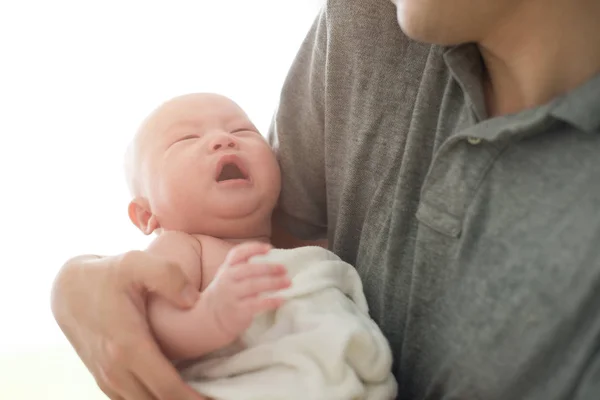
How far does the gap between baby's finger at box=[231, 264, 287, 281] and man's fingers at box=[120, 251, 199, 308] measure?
68 millimetres

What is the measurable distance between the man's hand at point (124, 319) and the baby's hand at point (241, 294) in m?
0.05

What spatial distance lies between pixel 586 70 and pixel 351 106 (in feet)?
1.10

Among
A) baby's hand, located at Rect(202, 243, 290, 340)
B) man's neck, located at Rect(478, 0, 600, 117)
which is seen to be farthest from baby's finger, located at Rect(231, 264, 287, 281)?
man's neck, located at Rect(478, 0, 600, 117)

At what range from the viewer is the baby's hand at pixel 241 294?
0.69 m

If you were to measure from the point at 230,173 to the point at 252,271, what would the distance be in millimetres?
271

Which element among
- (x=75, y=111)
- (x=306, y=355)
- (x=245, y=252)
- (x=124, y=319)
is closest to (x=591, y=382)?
(x=306, y=355)

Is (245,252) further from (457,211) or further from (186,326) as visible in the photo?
(457,211)

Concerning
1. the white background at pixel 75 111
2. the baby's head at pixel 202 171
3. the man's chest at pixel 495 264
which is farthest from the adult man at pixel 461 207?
the white background at pixel 75 111

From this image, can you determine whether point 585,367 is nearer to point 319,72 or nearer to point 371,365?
point 371,365

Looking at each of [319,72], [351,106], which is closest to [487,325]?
[351,106]

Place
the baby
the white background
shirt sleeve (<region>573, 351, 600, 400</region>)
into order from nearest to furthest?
1. shirt sleeve (<region>573, 351, 600, 400</region>)
2. the baby
3. the white background

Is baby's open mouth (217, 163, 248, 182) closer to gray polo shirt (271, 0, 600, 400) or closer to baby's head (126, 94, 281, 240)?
baby's head (126, 94, 281, 240)

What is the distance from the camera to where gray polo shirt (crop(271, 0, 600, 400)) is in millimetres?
608

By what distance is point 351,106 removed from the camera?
900 mm
